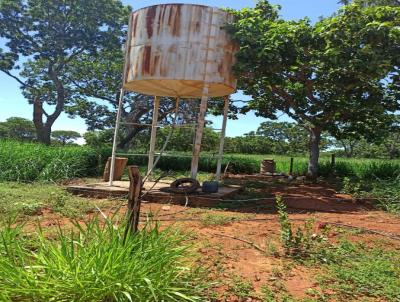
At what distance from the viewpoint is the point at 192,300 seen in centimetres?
268

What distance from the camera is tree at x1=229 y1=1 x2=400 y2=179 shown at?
9.15 meters

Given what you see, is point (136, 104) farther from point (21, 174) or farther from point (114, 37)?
point (21, 174)

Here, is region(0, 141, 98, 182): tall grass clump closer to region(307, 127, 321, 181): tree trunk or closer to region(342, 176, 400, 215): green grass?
region(307, 127, 321, 181): tree trunk

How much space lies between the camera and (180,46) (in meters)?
8.59

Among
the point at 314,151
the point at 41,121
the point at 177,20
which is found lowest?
the point at 314,151

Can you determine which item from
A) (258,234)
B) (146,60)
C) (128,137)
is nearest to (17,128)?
(128,137)

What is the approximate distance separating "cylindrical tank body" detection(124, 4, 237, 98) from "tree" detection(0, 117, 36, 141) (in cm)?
4940

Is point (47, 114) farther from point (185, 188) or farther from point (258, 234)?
point (258, 234)

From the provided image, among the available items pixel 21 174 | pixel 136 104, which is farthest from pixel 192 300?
pixel 136 104

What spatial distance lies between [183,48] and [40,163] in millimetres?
6976

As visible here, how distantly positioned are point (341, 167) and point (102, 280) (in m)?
15.6

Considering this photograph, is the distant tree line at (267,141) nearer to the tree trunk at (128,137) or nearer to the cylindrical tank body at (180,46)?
the tree trunk at (128,137)

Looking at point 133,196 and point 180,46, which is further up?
point 180,46

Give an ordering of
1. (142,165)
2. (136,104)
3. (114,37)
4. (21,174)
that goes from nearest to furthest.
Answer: (21,174), (142,165), (136,104), (114,37)
